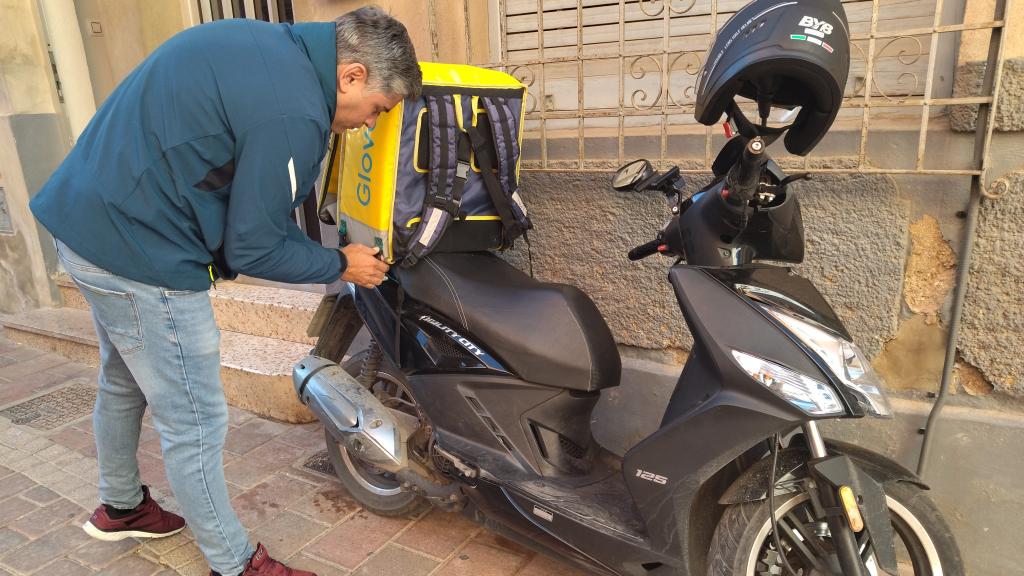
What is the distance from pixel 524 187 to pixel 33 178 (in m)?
4.04

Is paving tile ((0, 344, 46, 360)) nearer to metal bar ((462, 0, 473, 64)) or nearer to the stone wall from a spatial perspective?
metal bar ((462, 0, 473, 64))

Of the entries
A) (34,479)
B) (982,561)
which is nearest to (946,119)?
(982,561)

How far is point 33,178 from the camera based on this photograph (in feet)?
16.3

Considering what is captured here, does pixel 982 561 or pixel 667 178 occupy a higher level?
pixel 667 178

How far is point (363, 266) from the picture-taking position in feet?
7.23

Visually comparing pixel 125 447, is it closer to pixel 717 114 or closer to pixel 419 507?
pixel 419 507

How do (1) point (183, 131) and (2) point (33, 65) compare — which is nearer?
(1) point (183, 131)

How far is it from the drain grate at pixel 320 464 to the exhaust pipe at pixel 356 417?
0.71 metres

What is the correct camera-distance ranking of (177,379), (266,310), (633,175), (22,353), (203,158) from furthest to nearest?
(22,353) → (266,310) → (177,379) → (633,175) → (203,158)

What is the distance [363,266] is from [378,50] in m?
0.68

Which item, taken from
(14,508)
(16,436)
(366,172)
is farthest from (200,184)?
(16,436)

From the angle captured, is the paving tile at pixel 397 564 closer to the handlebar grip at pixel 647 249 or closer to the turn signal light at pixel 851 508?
the handlebar grip at pixel 647 249

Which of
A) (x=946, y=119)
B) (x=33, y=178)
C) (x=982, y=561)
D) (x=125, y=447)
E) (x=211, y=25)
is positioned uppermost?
(x=211, y=25)

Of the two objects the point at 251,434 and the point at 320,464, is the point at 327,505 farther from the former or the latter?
the point at 251,434
